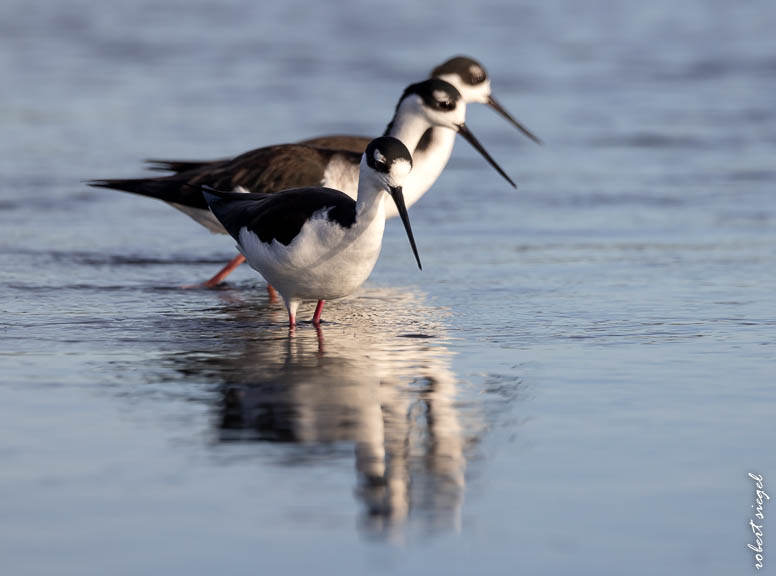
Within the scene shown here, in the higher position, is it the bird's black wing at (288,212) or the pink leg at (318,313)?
the bird's black wing at (288,212)

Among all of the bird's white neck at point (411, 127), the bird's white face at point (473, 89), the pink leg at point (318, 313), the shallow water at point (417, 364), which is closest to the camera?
the shallow water at point (417, 364)

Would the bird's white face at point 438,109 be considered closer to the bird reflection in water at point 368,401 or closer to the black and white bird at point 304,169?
the black and white bird at point 304,169

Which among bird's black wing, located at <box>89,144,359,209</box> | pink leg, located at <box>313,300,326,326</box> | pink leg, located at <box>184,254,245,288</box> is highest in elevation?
bird's black wing, located at <box>89,144,359,209</box>

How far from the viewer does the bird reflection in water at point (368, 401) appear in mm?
4488

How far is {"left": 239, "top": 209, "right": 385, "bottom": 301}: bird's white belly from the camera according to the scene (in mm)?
6695

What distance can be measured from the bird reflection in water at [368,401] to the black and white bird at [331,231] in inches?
13.6

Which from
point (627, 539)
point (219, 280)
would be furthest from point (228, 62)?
point (627, 539)

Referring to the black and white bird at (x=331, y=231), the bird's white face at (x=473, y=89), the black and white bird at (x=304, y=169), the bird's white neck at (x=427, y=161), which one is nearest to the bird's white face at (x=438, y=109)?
the black and white bird at (x=304, y=169)

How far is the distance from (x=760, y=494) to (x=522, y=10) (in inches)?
956

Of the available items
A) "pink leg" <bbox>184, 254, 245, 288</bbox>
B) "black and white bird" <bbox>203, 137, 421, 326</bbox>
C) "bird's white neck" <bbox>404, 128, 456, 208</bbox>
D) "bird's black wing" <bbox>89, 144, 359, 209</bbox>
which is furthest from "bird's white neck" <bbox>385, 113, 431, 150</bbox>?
"black and white bird" <bbox>203, 137, 421, 326</bbox>

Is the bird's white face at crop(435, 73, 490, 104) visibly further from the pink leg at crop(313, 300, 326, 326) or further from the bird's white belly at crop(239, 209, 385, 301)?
the bird's white belly at crop(239, 209, 385, 301)

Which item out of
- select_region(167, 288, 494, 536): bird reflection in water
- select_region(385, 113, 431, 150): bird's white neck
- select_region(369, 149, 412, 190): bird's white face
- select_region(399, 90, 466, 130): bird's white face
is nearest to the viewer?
select_region(167, 288, 494, 536): bird reflection in water

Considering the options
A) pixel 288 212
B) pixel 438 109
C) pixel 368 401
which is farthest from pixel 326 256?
pixel 438 109

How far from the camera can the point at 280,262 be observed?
22.5ft
